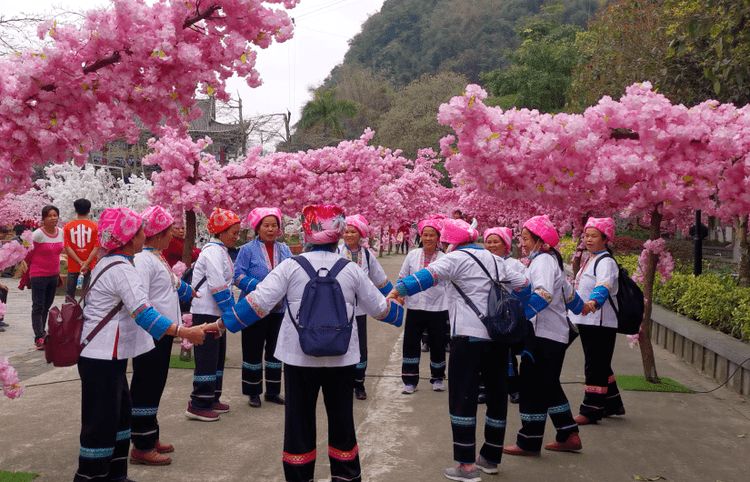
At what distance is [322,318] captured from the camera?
3.76 meters

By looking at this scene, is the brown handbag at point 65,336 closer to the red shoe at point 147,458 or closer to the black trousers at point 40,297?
the red shoe at point 147,458

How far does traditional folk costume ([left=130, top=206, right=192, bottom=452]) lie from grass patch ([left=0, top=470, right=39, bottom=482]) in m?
0.67

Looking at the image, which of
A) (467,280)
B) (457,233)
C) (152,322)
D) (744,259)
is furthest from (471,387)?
(744,259)

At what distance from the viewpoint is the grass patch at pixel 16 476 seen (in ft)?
14.0

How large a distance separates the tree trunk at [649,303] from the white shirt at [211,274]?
444 centimetres

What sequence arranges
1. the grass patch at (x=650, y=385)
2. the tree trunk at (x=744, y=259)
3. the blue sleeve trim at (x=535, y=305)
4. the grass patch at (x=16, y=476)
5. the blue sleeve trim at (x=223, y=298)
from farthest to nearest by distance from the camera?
the tree trunk at (x=744, y=259) → the grass patch at (x=650, y=385) → the blue sleeve trim at (x=223, y=298) → the blue sleeve trim at (x=535, y=305) → the grass patch at (x=16, y=476)

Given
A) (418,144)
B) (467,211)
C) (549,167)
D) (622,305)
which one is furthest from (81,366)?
(418,144)

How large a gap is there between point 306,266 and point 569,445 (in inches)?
110

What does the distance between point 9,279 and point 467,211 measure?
15.0 meters

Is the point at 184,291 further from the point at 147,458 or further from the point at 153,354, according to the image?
the point at 147,458

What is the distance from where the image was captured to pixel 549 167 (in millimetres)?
5820

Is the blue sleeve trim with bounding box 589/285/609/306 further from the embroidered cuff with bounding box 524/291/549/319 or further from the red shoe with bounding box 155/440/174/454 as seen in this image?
the red shoe with bounding box 155/440/174/454

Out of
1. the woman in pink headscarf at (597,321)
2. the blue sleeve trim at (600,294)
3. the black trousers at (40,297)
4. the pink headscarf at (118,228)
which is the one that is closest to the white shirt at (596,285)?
the woman in pink headscarf at (597,321)

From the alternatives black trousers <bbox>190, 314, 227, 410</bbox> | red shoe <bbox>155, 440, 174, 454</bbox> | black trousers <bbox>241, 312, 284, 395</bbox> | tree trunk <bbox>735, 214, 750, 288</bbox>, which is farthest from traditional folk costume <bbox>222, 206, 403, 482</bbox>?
tree trunk <bbox>735, 214, 750, 288</bbox>
